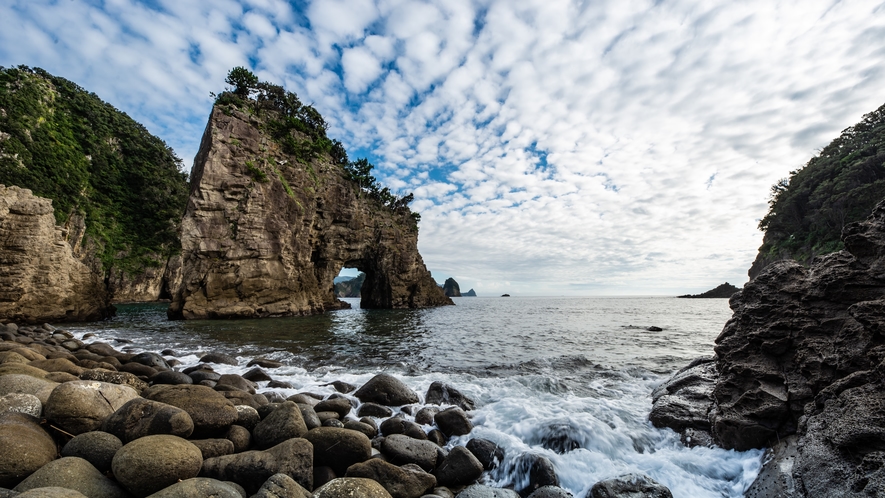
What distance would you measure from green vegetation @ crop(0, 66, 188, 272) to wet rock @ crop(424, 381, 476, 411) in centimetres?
5031

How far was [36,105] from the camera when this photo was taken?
40.2 meters

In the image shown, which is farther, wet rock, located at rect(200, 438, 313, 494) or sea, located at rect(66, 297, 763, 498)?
sea, located at rect(66, 297, 763, 498)

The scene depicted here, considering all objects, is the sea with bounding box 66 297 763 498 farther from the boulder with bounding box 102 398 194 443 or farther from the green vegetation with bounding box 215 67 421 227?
the green vegetation with bounding box 215 67 421 227

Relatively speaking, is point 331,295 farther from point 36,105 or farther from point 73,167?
point 36,105

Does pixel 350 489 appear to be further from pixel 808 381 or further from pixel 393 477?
pixel 808 381

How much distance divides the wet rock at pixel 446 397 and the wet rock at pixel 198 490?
485 centimetres

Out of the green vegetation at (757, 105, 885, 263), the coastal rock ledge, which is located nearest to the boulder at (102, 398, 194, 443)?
the coastal rock ledge

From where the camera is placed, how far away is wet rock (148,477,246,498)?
3014 millimetres

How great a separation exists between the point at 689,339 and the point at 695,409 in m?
16.4

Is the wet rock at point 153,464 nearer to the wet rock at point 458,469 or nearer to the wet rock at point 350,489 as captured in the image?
the wet rock at point 350,489

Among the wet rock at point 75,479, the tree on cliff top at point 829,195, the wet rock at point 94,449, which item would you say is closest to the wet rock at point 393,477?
the wet rock at point 75,479

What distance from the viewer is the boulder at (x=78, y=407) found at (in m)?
3.95

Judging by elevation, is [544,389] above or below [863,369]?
below

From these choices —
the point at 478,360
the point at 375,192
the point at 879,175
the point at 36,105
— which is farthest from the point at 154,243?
the point at 879,175
